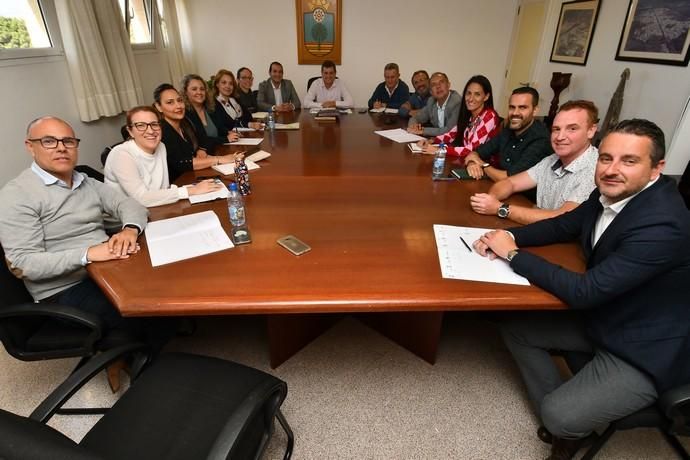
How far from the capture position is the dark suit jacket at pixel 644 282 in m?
0.99

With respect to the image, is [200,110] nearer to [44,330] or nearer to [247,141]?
[247,141]

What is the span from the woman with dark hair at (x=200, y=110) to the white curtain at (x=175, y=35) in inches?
102

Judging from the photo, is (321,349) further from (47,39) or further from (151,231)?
(47,39)

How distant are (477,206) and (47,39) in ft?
11.6

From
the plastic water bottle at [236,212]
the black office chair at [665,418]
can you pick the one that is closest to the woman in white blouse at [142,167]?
the plastic water bottle at [236,212]

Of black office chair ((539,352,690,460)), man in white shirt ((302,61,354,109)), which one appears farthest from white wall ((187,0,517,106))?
black office chair ((539,352,690,460))

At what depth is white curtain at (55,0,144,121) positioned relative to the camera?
2928 millimetres

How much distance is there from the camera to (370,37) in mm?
5531

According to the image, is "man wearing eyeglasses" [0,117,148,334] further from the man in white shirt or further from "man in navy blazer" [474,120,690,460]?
the man in white shirt

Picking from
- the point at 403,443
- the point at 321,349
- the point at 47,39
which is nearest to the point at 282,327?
the point at 321,349

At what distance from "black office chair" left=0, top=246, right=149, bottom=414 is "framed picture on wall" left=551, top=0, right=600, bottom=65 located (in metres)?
5.15

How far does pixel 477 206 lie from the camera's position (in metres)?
1.59

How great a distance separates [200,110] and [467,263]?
8.06 ft

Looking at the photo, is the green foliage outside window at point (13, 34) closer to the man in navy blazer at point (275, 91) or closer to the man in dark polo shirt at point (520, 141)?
the man in navy blazer at point (275, 91)
